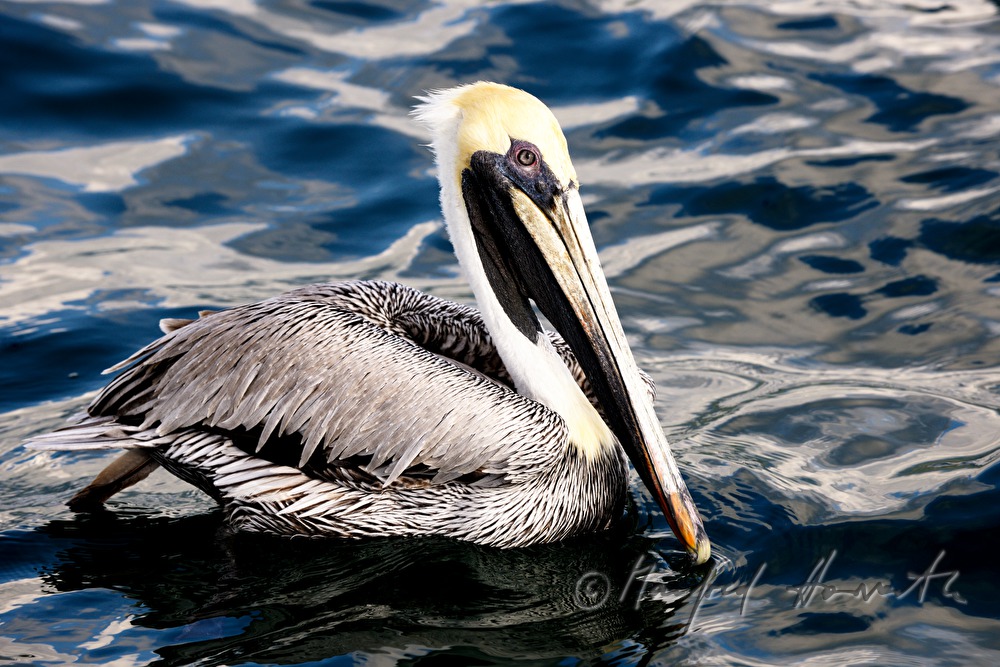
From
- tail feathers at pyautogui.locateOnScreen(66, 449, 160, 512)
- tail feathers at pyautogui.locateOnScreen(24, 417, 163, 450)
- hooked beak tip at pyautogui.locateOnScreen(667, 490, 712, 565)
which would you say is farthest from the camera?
tail feathers at pyautogui.locateOnScreen(66, 449, 160, 512)

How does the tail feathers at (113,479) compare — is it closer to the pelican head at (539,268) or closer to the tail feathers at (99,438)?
the tail feathers at (99,438)

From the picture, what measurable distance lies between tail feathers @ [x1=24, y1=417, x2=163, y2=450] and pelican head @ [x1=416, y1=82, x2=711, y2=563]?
1551 millimetres

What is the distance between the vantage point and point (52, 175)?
8727mm

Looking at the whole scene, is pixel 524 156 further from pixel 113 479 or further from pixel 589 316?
pixel 113 479

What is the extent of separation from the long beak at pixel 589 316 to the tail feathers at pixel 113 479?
1.93 meters

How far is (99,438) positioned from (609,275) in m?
3.61

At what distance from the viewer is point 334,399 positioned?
4746 millimetres

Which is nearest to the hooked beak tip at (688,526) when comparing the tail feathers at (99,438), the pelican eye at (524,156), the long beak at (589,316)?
the long beak at (589,316)

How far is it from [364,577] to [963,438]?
287 cm

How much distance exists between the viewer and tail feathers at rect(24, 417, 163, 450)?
4.88 m

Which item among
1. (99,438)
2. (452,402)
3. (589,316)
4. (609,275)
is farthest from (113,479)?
(609,275)

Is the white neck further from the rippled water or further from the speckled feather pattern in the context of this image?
the rippled water

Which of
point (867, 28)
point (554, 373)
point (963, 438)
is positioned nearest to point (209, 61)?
point (867, 28)

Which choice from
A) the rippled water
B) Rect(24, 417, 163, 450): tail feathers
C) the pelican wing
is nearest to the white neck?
the pelican wing
